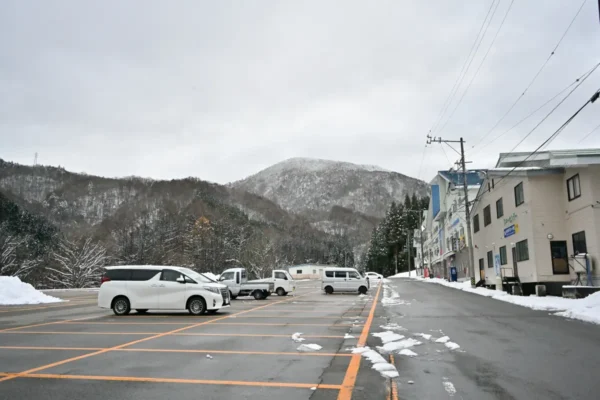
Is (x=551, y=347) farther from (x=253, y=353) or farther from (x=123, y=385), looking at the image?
(x=123, y=385)

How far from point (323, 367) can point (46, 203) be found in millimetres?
109911

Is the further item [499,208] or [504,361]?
[499,208]

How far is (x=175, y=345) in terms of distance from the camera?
9.78 metres

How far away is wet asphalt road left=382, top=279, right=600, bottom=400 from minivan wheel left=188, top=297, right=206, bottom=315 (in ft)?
22.6

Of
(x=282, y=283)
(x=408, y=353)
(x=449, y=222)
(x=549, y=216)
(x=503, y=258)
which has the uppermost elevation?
(x=449, y=222)

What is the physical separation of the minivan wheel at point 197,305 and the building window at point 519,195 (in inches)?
778

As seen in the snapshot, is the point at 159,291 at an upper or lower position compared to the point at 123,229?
lower

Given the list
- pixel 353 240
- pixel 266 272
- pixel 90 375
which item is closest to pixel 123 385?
pixel 90 375

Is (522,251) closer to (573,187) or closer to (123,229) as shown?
(573,187)

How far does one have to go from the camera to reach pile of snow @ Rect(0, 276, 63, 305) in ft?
77.0

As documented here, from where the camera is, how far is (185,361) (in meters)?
8.04

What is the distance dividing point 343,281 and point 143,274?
56.4 ft

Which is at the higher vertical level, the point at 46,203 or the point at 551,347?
the point at 46,203

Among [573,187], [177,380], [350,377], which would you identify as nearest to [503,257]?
[573,187]
